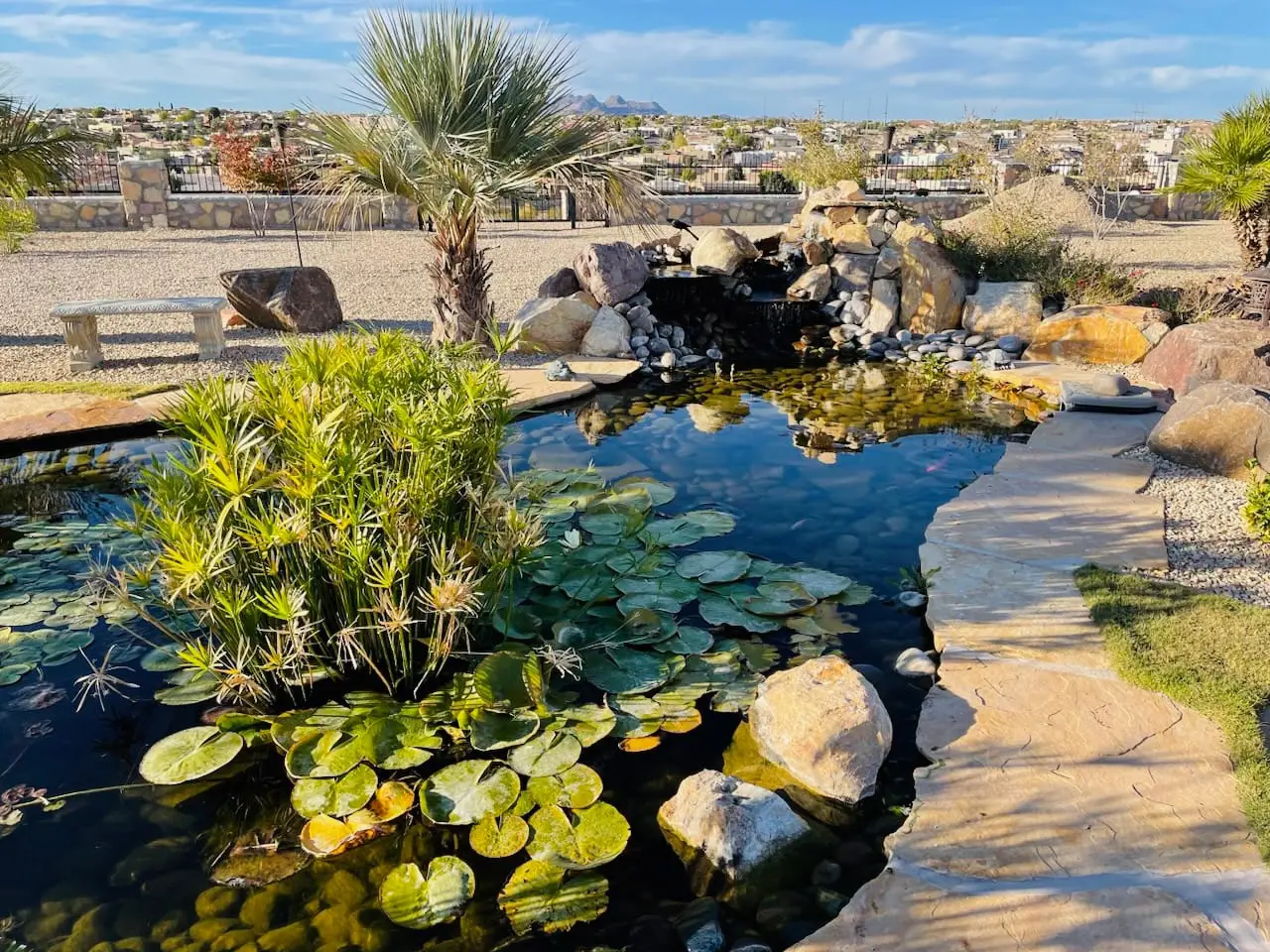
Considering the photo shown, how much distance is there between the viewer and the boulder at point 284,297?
967cm

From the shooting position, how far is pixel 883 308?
35.6 ft

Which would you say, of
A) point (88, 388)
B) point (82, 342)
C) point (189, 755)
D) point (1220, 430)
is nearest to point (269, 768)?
point (189, 755)

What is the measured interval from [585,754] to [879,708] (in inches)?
44.3

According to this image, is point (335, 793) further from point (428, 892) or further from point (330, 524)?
point (330, 524)

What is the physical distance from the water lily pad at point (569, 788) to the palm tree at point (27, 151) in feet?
28.4

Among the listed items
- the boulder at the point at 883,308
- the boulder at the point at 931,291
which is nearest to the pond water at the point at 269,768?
the boulder at the point at 931,291

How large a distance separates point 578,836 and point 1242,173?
1110 cm

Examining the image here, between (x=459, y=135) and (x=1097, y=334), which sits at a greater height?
(x=459, y=135)

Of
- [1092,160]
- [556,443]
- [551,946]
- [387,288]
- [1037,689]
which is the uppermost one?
[1092,160]

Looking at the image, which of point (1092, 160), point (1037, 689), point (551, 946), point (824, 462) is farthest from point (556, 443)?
point (1092, 160)

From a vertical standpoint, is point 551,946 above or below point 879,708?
below

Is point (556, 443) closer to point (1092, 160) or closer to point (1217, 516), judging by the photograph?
point (1217, 516)

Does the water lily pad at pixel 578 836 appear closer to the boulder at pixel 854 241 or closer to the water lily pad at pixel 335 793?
the water lily pad at pixel 335 793

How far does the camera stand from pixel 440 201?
7973 mm
